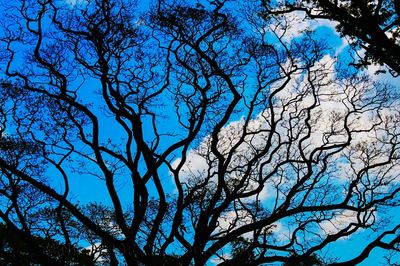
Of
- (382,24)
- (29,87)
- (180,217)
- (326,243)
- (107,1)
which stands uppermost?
(107,1)

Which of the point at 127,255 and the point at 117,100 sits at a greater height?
the point at 117,100

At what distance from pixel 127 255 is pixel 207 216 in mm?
2564

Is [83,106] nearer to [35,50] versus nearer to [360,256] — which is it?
[35,50]

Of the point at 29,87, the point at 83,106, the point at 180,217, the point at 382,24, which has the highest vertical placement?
the point at 29,87

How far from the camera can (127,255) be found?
1042 centimetres

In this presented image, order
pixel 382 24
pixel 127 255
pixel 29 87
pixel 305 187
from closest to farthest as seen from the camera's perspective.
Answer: pixel 382 24 → pixel 127 255 → pixel 29 87 → pixel 305 187

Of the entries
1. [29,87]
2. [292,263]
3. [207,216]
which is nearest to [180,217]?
[207,216]

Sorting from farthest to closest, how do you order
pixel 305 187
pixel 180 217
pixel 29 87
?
pixel 305 187, pixel 29 87, pixel 180 217

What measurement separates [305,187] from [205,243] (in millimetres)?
3838

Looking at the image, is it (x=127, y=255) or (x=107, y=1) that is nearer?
(x=127, y=255)

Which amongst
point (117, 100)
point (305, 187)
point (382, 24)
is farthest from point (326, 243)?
point (117, 100)

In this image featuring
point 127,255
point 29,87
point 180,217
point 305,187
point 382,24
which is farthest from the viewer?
point 305,187

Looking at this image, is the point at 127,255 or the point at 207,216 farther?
the point at 207,216

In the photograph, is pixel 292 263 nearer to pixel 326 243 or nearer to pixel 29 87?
pixel 326 243
